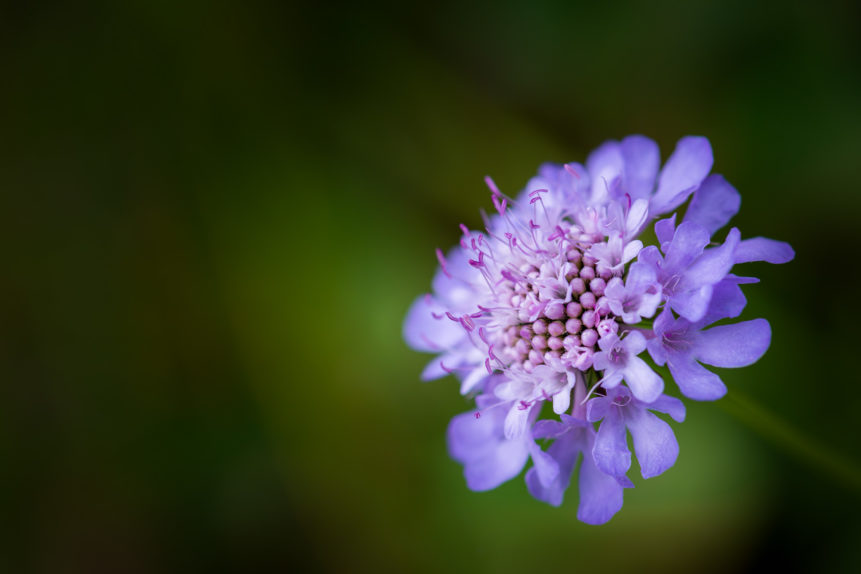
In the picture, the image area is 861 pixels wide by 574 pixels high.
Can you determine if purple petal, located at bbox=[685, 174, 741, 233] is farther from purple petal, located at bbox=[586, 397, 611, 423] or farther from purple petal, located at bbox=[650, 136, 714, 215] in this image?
purple petal, located at bbox=[586, 397, 611, 423]

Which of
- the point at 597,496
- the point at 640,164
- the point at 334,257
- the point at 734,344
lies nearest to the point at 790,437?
the point at 734,344

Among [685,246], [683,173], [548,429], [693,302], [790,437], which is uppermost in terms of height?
[683,173]

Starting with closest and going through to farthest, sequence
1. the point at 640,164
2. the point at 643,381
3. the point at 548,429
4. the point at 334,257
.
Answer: the point at 643,381 → the point at 548,429 → the point at 640,164 → the point at 334,257

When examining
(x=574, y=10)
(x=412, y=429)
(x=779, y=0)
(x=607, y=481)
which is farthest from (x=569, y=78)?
(x=607, y=481)

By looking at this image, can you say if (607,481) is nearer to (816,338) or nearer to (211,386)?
(816,338)

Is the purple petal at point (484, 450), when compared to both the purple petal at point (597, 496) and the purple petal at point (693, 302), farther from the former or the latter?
the purple petal at point (693, 302)

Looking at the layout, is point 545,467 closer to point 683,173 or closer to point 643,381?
point 643,381
